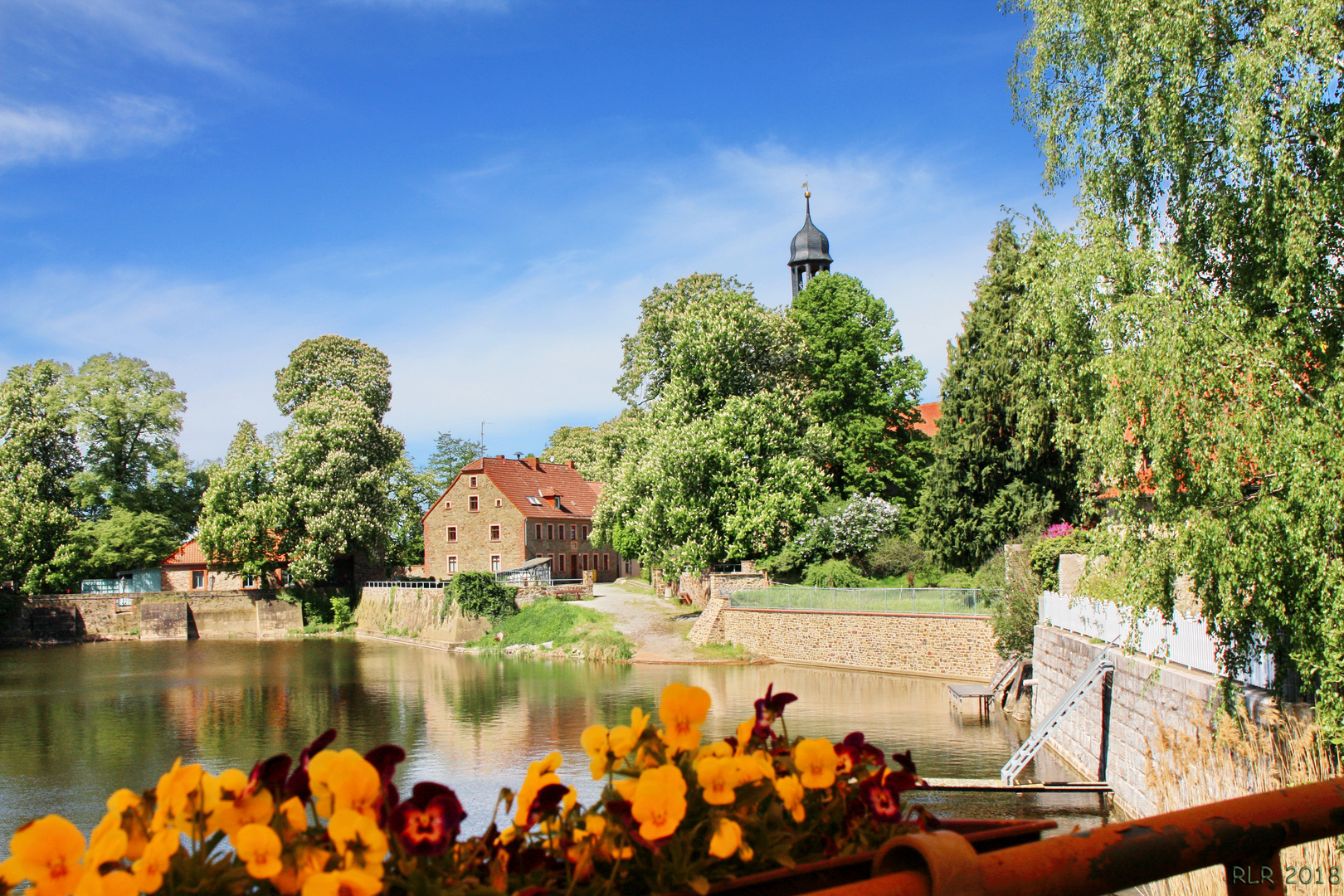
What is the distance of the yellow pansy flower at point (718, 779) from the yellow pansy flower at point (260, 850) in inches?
27.1

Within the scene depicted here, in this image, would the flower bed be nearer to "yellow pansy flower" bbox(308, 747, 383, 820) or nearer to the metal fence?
"yellow pansy flower" bbox(308, 747, 383, 820)

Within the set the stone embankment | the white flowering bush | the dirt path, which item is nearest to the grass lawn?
the dirt path

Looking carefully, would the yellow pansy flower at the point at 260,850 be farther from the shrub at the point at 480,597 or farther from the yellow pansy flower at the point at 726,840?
the shrub at the point at 480,597

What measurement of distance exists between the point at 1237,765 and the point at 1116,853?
988cm

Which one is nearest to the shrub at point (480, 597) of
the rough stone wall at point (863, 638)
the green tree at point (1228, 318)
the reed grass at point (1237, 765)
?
the rough stone wall at point (863, 638)

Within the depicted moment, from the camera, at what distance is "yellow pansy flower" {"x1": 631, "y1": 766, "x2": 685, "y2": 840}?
1554mm

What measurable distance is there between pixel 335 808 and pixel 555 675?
29780 millimetres

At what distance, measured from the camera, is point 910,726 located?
791 inches

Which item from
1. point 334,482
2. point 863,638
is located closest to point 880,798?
point 863,638

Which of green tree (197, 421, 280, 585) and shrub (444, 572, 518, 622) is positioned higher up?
green tree (197, 421, 280, 585)

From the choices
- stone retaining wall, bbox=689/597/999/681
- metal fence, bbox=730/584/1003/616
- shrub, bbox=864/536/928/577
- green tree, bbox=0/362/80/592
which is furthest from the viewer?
green tree, bbox=0/362/80/592

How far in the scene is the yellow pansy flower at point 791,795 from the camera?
177 centimetres

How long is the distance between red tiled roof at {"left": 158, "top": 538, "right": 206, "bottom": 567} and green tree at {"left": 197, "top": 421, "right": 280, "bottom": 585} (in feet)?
21.7

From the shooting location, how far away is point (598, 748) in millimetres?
1884
